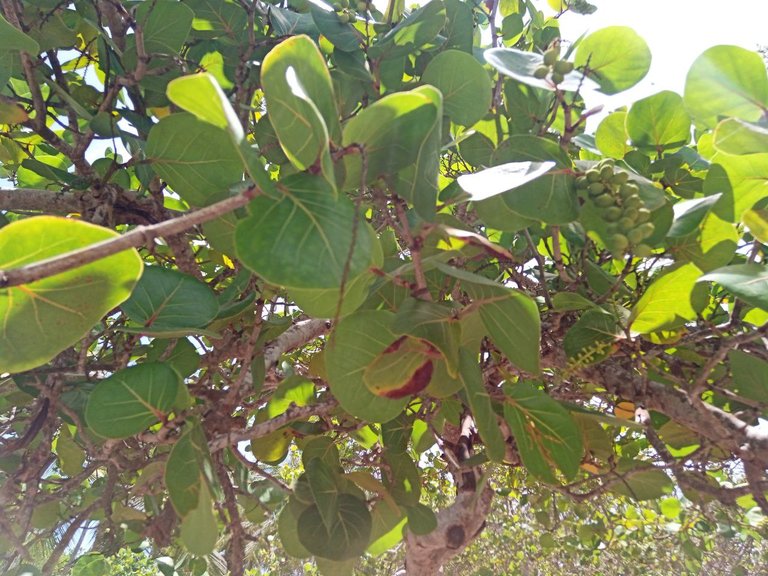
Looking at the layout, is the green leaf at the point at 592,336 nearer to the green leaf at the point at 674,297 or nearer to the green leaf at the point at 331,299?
the green leaf at the point at 674,297

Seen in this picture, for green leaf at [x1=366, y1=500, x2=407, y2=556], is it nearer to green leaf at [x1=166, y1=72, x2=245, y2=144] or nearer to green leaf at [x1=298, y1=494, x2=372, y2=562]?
green leaf at [x1=298, y1=494, x2=372, y2=562]

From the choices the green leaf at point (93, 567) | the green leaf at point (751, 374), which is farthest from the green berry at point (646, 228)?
the green leaf at point (93, 567)

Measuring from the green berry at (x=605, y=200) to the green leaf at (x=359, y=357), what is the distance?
326 mm

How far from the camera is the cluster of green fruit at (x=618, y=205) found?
0.77m

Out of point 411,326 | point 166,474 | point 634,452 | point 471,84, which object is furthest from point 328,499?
point 634,452

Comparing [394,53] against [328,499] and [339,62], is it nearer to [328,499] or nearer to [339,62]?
[339,62]

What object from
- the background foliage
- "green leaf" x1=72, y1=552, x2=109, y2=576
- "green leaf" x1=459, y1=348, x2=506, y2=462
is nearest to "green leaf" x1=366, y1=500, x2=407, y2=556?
the background foliage

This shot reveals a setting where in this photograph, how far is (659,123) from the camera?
1.01 meters

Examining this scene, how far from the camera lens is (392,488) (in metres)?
1.29

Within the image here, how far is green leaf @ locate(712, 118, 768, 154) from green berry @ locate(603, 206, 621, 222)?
14 centimetres

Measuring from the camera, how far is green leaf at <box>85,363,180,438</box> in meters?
0.82

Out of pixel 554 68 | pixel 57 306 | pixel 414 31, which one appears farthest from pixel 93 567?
pixel 554 68

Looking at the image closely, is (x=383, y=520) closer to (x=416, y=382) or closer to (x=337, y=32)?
(x=416, y=382)

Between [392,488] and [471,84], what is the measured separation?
2.94ft
